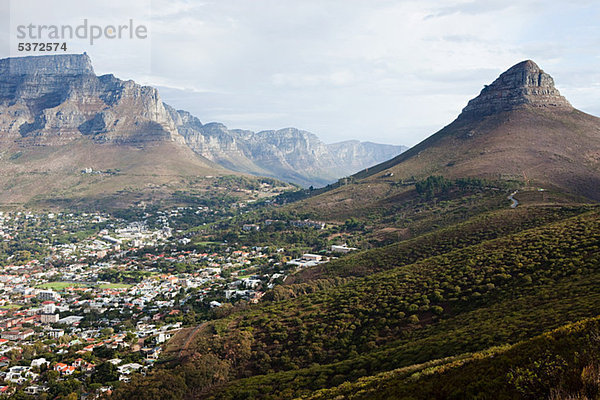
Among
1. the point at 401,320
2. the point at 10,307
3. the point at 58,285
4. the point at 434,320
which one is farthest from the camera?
the point at 58,285

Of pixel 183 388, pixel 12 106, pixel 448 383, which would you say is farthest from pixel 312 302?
pixel 12 106

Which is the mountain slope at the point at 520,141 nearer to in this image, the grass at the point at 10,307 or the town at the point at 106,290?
the town at the point at 106,290

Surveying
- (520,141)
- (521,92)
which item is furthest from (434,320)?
(521,92)

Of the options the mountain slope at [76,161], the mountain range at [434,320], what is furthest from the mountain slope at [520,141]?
the mountain slope at [76,161]

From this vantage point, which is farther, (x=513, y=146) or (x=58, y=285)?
(x=513, y=146)

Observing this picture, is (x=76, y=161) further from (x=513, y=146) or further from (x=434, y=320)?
(x=434, y=320)

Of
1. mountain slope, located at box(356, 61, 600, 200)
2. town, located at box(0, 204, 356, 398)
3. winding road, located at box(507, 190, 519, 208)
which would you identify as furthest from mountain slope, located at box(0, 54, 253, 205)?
winding road, located at box(507, 190, 519, 208)

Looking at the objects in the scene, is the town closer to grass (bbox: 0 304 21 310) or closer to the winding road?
grass (bbox: 0 304 21 310)
